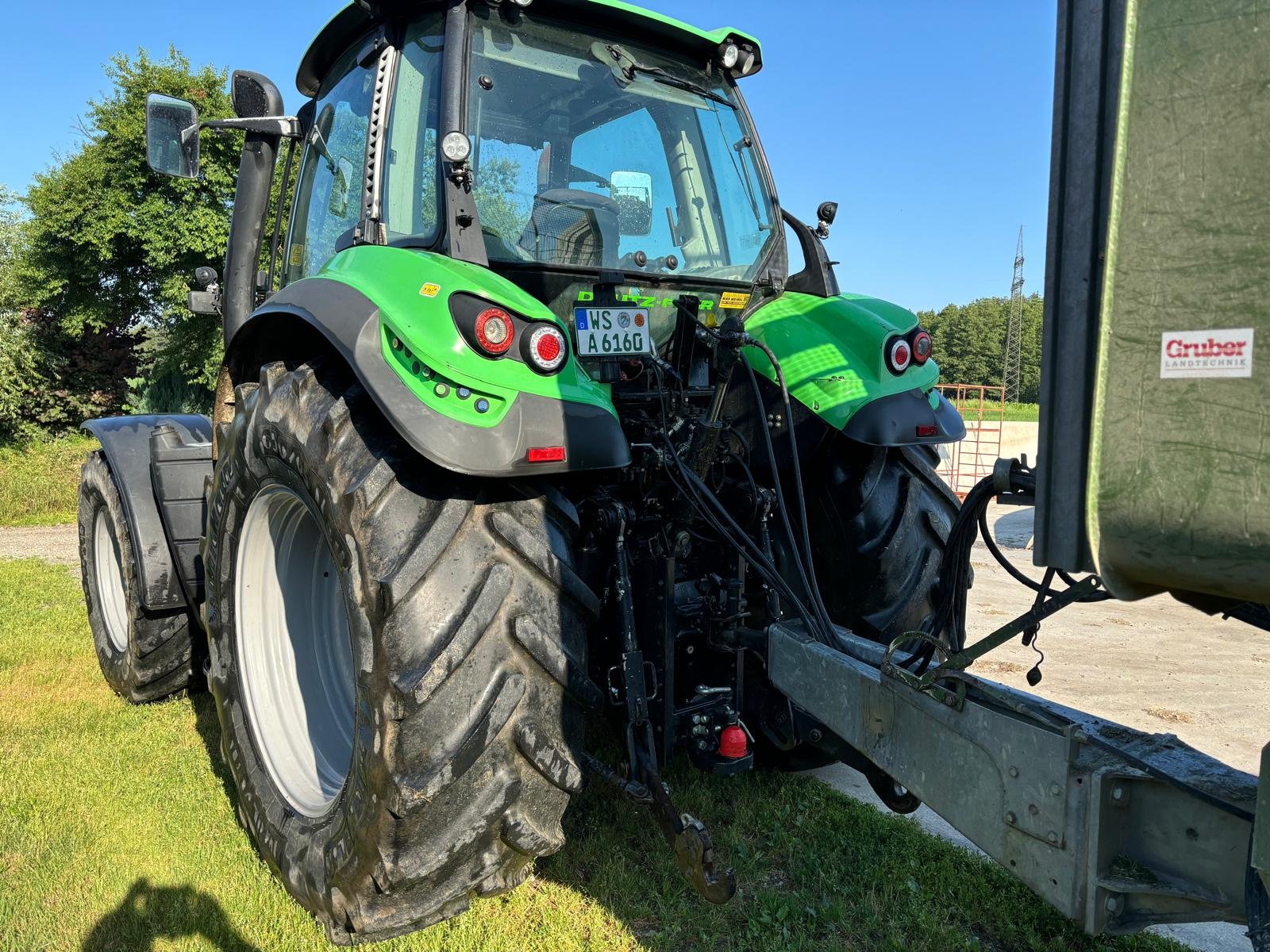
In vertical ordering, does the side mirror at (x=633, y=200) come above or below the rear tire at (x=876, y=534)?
above

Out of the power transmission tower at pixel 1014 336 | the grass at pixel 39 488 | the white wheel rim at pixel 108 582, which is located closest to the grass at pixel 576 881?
the white wheel rim at pixel 108 582

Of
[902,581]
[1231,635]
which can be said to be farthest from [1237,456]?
[1231,635]

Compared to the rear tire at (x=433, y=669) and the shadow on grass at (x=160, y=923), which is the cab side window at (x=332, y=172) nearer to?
the rear tire at (x=433, y=669)

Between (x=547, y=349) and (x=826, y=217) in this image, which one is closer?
(x=547, y=349)

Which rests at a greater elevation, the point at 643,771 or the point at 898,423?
the point at 898,423

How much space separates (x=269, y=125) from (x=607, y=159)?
1.18 meters

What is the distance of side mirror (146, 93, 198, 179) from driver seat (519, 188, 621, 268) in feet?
4.28

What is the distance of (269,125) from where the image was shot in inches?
123

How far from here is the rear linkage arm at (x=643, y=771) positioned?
1909 millimetres

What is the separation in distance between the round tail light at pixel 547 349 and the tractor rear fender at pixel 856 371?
0.90m

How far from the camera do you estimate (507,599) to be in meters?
1.94

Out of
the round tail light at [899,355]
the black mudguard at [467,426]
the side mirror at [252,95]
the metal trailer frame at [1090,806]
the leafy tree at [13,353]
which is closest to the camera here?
the metal trailer frame at [1090,806]

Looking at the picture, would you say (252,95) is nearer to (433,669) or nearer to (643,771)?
(433,669)

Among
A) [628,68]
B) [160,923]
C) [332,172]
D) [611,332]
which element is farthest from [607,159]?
[160,923]
